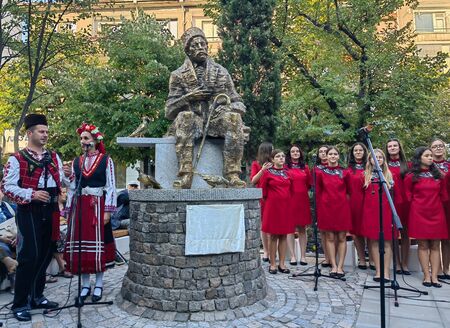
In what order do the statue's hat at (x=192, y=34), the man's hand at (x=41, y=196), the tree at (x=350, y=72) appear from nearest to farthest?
the man's hand at (x=41, y=196) < the statue's hat at (x=192, y=34) < the tree at (x=350, y=72)

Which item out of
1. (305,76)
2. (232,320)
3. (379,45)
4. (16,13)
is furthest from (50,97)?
(232,320)

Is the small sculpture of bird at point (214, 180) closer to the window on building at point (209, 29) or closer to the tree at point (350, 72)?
the tree at point (350, 72)

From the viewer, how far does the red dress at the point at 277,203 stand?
5645 millimetres

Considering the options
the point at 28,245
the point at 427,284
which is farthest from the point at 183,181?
the point at 427,284

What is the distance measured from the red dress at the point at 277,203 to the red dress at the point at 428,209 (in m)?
1.72

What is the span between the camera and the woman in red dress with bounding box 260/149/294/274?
5652mm

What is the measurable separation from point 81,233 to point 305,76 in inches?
359

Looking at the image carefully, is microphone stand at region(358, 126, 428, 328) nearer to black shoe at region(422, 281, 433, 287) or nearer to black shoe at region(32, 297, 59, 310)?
black shoe at region(422, 281, 433, 287)

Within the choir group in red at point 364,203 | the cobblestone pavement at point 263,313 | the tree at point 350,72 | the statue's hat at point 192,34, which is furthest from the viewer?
the tree at point 350,72

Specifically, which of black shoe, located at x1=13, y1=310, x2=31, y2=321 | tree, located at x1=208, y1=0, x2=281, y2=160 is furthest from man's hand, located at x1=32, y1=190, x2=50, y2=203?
tree, located at x1=208, y1=0, x2=281, y2=160

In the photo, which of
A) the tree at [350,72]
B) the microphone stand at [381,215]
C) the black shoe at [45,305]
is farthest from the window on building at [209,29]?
the black shoe at [45,305]

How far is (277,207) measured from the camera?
568cm

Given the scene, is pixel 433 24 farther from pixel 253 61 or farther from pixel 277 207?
pixel 277 207

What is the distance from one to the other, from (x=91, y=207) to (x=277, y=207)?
2.66 metres
